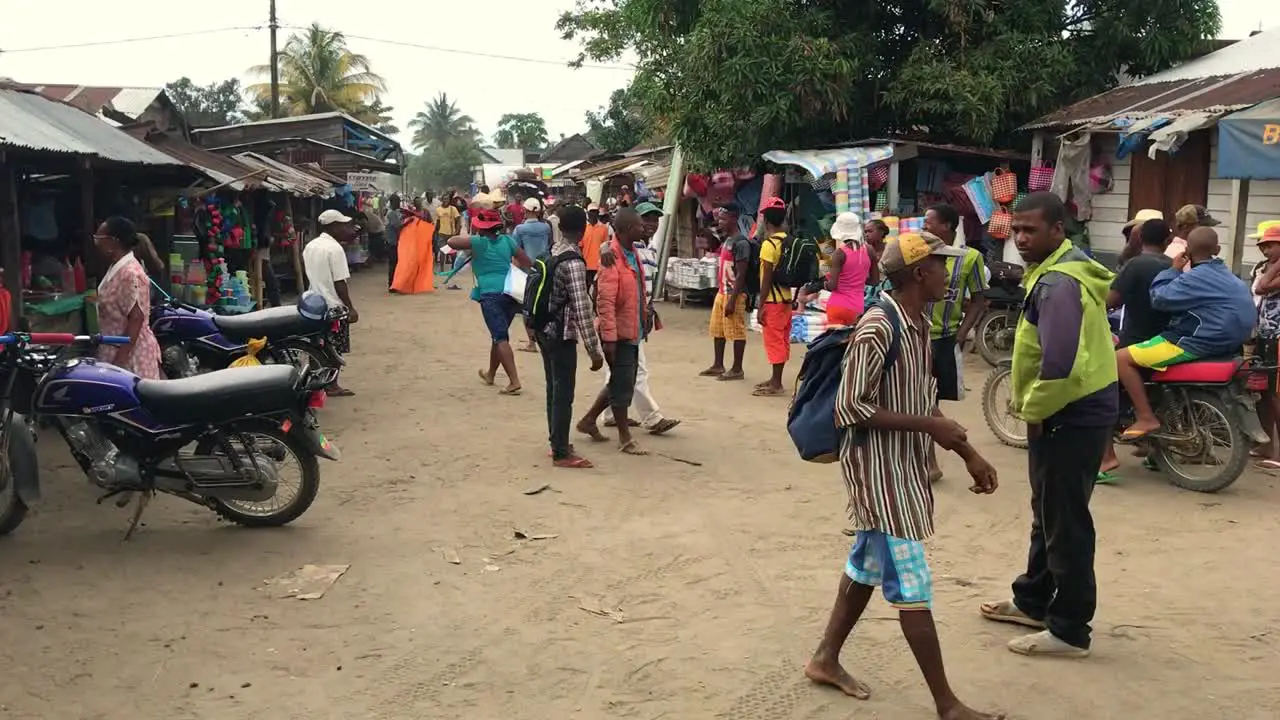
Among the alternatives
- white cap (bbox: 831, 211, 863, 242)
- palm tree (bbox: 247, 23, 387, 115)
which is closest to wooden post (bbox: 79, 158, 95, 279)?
white cap (bbox: 831, 211, 863, 242)

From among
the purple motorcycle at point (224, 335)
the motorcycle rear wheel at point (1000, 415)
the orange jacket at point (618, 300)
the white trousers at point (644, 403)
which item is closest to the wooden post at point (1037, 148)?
the motorcycle rear wheel at point (1000, 415)

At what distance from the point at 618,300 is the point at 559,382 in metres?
0.68

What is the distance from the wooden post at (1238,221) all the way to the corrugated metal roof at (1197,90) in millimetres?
725

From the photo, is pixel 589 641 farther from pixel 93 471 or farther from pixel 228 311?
pixel 228 311

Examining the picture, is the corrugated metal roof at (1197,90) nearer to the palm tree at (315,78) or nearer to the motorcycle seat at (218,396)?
the motorcycle seat at (218,396)

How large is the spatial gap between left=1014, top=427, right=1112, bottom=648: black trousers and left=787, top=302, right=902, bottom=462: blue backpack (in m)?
0.98

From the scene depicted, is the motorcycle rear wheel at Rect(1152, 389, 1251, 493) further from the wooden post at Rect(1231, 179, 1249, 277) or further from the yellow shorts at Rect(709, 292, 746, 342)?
the yellow shorts at Rect(709, 292, 746, 342)

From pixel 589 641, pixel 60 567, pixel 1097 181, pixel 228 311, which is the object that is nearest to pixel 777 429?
pixel 589 641

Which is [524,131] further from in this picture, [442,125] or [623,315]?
[623,315]

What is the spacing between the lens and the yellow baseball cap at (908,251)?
3562mm

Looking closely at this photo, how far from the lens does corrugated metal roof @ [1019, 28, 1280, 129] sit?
35.4ft

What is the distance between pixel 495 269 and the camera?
1001 cm

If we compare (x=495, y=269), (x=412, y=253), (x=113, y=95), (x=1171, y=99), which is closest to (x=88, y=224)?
(x=495, y=269)

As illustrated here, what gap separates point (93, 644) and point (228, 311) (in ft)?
30.4
